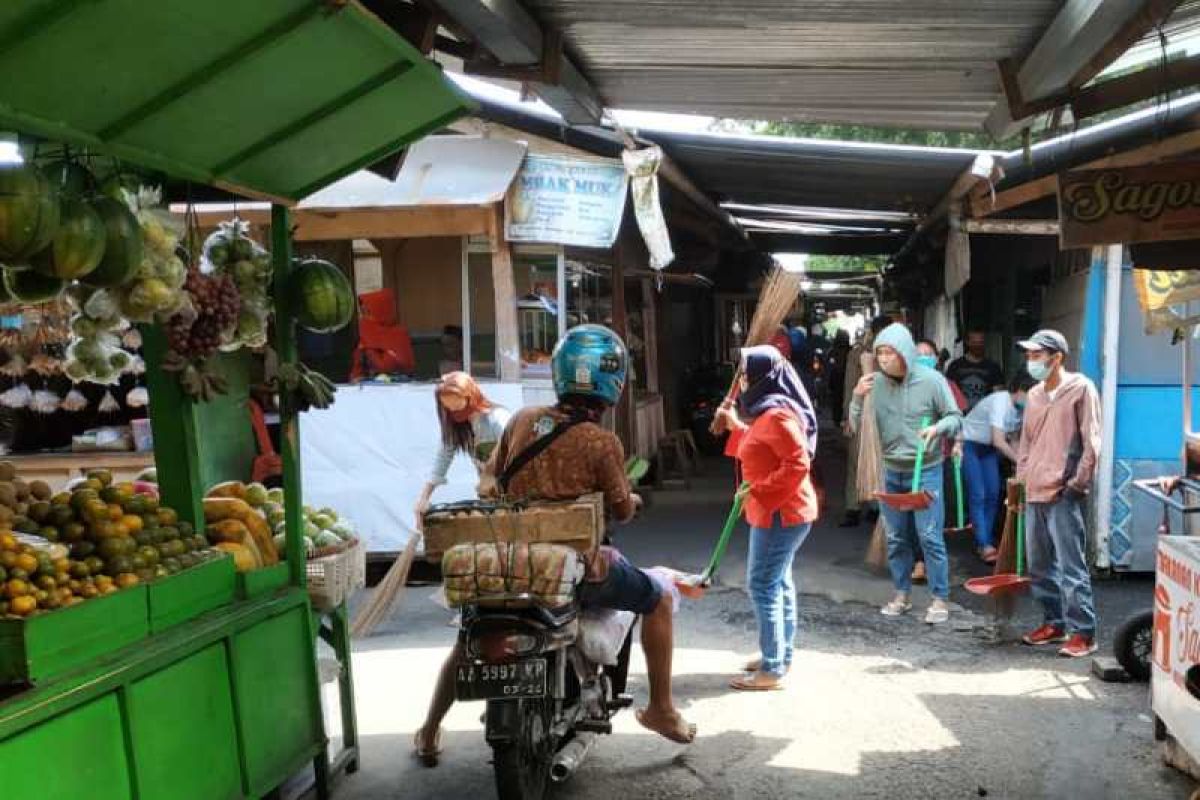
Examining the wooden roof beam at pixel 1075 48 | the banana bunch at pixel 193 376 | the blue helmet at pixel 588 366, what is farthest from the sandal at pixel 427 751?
the wooden roof beam at pixel 1075 48

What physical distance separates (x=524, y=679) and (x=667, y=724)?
3.93ft

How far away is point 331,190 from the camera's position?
8.77 meters

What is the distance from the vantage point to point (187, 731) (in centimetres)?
339

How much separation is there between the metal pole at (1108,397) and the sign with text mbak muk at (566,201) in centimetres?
386

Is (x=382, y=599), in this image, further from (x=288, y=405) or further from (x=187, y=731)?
(x=187, y=731)

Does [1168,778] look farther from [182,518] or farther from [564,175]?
[564,175]

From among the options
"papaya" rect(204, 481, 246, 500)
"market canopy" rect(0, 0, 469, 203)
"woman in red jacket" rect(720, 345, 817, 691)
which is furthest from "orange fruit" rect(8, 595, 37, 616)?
"woman in red jacket" rect(720, 345, 817, 691)

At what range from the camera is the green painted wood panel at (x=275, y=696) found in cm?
379

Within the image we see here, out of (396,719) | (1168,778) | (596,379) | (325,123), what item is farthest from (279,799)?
(1168,778)

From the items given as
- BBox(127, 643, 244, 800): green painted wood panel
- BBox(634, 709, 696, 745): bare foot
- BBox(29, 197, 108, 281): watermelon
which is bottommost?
BBox(634, 709, 696, 745): bare foot

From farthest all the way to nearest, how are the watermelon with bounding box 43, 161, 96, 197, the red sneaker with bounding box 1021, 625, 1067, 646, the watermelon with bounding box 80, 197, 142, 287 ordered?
the red sneaker with bounding box 1021, 625, 1067, 646 < the watermelon with bounding box 43, 161, 96, 197 < the watermelon with bounding box 80, 197, 142, 287

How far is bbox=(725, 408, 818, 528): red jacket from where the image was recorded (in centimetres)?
552

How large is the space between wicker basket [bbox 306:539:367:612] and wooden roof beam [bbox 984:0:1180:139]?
358cm

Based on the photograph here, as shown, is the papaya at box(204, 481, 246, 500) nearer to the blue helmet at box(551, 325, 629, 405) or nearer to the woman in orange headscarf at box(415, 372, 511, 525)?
the woman in orange headscarf at box(415, 372, 511, 525)
